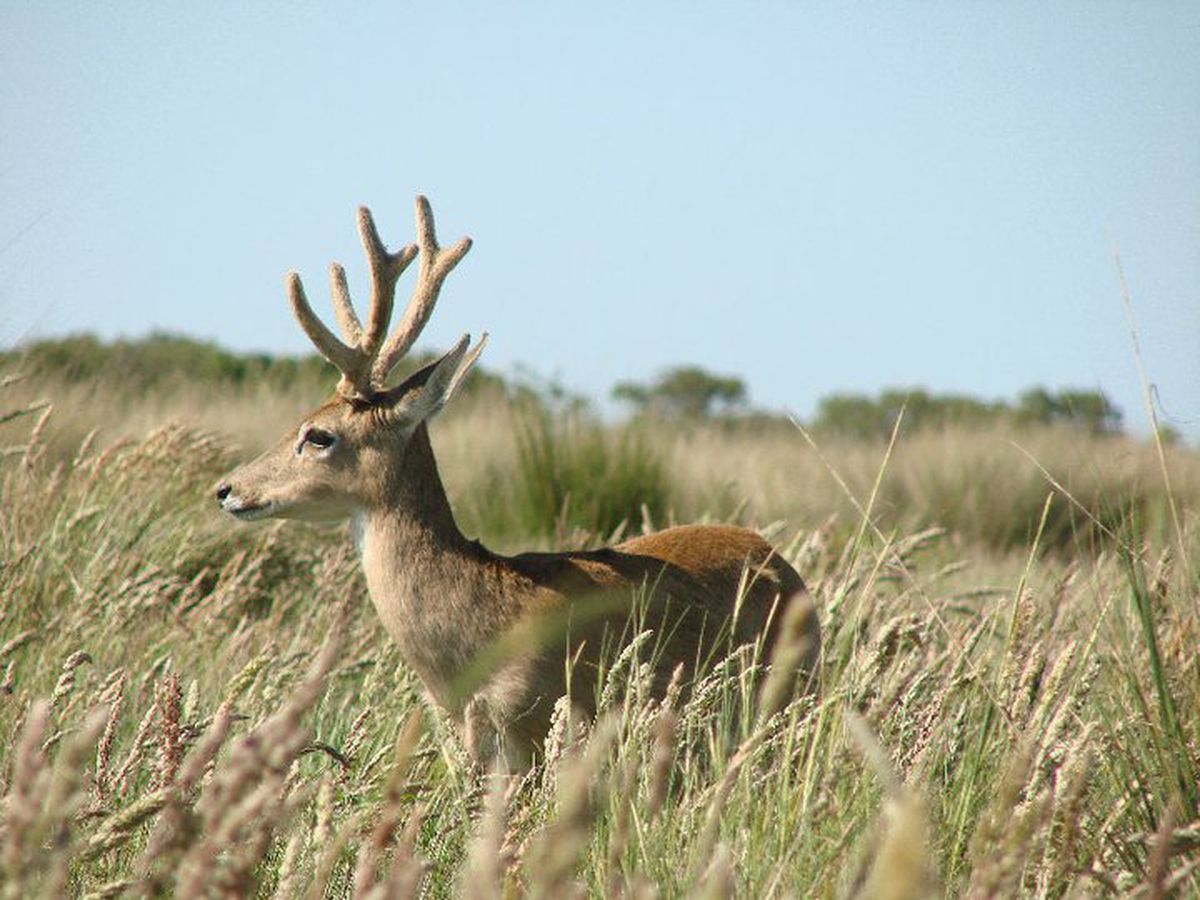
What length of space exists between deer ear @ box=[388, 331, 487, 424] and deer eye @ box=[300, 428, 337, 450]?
21 cm

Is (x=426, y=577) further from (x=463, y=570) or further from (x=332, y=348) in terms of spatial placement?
(x=332, y=348)

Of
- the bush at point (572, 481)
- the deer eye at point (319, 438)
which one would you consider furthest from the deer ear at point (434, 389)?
the bush at point (572, 481)

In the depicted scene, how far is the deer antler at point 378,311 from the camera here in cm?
584

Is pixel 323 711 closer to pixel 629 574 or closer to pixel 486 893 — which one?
pixel 629 574

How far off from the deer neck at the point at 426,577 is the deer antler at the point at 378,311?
0.33 meters

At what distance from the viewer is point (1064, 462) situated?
17875mm

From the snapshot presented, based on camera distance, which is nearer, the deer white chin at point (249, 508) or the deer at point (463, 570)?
the deer at point (463, 570)

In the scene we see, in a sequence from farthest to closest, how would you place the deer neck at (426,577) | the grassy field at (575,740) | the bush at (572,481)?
the bush at (572,481), the deer neck at (426,577), the grassy field at (575,740)

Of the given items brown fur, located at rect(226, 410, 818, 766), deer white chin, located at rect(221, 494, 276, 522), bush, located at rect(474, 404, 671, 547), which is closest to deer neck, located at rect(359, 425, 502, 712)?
brown fur, located at rect(226, 410, 818, 766)

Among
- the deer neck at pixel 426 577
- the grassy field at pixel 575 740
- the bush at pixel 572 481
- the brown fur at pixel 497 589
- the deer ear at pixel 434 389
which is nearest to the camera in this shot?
the grassy field at pixel 575 740

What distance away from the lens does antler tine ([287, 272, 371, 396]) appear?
5801 mm

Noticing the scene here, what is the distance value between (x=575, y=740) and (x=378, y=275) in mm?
3212

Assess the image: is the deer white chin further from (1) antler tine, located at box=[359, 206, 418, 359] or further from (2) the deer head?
(1) antler tine, located at box=[359, 206, 418, 359]

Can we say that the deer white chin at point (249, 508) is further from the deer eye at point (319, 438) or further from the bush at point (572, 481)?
the bush at point (572, 481)
